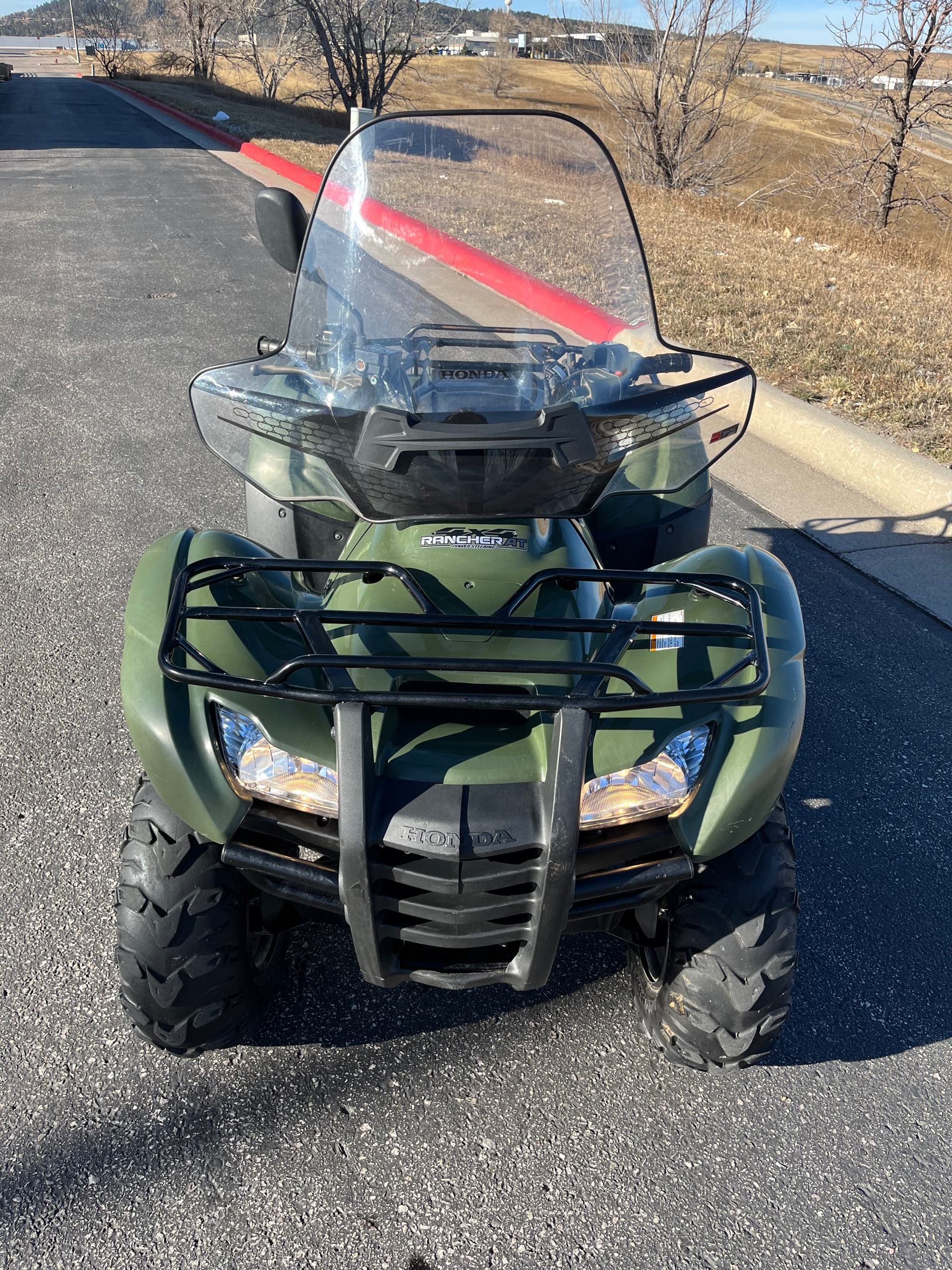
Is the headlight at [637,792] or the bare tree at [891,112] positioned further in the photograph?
the bare tree at [891,112]

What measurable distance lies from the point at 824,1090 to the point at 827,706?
1641 millimetres

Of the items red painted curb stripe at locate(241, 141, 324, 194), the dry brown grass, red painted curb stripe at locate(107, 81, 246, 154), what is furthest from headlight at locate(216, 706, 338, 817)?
red painted curb stripe at locate(107, 81, 246, 154)

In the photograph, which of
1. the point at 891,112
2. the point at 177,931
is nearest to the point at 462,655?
the point at 177,931

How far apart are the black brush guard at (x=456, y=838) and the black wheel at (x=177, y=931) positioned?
16 centimetres

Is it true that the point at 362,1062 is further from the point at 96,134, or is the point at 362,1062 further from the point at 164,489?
the point at 96,134

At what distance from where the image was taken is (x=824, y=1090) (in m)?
2.30

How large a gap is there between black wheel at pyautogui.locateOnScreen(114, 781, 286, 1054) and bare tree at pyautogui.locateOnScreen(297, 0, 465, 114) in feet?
72.5

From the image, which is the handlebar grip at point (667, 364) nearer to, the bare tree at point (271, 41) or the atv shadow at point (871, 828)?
the atv shadow at point (871, 828)

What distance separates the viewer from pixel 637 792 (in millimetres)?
1892

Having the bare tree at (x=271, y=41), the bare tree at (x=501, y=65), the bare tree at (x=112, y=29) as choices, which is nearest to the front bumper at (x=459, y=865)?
the bare tree at (x=501, y=65)

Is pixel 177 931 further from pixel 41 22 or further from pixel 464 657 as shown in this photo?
pixel 41 22

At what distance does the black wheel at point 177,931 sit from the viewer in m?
2.04

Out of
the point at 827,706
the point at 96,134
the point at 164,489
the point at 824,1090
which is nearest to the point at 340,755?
the point at 824,1090

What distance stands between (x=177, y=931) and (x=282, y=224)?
1.83m
